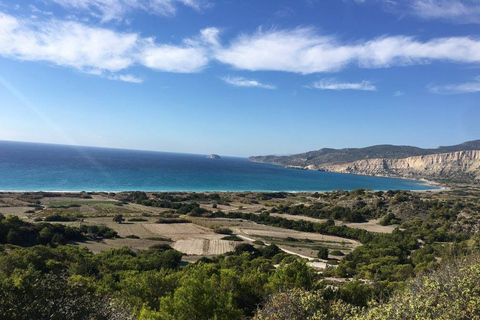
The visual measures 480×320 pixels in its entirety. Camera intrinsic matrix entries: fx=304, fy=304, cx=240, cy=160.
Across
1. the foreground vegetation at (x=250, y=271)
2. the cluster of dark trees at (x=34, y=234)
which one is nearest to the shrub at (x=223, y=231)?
the foreground vegetation at (x=250, y=271)

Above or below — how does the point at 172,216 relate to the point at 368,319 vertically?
below

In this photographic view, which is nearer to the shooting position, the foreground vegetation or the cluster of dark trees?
the foreground vegetation

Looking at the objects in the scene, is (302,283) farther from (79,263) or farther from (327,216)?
(327,216)

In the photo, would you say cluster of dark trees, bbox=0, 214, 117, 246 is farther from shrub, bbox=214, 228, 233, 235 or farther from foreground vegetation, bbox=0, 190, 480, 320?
shrub, bbox=214, 228, 233, 235

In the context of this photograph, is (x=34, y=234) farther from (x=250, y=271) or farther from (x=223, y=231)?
(x=250, y=271)

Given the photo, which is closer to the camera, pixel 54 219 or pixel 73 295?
A: pixel 73 295

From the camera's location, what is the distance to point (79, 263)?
2155cm

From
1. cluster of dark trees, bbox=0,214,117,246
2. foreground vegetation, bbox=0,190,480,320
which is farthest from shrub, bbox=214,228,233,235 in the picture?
cluster of dark trees, bbox=0,214,117,246

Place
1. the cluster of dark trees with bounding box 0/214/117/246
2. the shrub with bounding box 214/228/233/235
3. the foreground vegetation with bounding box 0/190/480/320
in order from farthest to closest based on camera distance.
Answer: the shrub with bounding box 214/228/233/235 < the cluster of dark trees with bounding box 0/214/117/246 < the foreground vegetation with bounding box 0/190/480/320

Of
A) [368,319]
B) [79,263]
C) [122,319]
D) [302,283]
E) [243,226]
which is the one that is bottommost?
[243,226]

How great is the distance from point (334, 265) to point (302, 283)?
Result: 1888 cm

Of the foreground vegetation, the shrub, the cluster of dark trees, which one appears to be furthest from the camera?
the shrub

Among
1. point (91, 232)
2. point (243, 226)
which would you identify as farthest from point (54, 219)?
point (243, 226)

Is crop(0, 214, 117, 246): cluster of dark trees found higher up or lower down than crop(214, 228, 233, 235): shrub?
higher up
